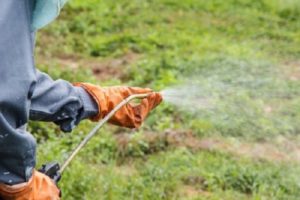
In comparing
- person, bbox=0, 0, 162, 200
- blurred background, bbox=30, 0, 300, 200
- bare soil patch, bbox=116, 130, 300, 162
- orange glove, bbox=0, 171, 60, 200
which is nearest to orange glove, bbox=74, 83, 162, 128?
person, bbox=0, 0, 162, 200

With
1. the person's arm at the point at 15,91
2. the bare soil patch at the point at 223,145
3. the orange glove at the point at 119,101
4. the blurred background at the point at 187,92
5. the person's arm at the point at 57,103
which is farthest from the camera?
the bare soil patch at the point at 223,145

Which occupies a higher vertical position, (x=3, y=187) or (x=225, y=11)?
(x=3, y=187)

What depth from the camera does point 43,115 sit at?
113 inches

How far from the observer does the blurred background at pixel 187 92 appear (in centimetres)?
494

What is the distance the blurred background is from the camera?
494 centimetres

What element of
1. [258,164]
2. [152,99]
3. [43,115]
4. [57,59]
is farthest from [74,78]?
[43,115]

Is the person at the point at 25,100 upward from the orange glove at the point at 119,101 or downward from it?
upward

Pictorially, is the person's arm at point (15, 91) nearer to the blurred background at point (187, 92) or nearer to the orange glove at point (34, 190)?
the orange glove at point (34, 190)

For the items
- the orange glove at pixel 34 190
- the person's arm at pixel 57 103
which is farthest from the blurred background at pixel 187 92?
the orange glove at pixel 34 190

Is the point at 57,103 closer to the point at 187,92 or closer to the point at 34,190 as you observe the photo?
the point at 34,190

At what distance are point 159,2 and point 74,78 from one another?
371 centimetres

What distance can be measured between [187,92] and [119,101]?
7.84ft

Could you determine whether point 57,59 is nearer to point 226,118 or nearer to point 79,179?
point 226,118

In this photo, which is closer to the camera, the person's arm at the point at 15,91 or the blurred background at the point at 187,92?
the person's arm at the point at 15,91
